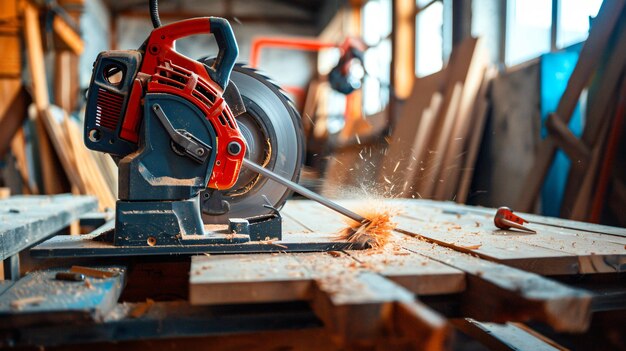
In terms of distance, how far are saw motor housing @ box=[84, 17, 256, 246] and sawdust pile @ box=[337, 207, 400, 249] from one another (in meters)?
0.34

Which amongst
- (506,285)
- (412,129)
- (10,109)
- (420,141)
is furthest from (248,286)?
(10,109)

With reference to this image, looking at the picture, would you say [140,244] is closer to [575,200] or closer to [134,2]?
[575,200]

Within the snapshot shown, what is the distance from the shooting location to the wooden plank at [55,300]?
95 centimetres

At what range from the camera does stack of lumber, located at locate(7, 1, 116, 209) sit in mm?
4543

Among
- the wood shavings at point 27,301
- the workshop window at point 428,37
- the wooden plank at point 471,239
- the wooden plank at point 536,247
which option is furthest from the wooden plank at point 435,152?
the wood shavings at point 27,301

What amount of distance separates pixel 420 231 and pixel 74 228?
1.81 m

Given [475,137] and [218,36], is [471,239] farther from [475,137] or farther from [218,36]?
[475,137]

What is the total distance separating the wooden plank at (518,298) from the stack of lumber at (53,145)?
385 centimetres

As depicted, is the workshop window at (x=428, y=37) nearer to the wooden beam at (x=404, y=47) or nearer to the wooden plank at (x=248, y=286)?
the wooden beam at (x=404, y=47)

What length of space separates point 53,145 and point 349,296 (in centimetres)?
453

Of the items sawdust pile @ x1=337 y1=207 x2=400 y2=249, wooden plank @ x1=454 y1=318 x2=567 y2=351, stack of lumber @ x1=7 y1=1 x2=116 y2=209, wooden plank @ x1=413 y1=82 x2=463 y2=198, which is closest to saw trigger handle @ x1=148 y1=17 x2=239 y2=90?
sawdust pile @ x1=337 y1=207 x2=400 y2=249

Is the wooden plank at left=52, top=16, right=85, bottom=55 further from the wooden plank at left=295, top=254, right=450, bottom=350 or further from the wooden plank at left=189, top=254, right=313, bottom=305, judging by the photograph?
the wooden plank at left=295, top=254, right=450, bottom=350

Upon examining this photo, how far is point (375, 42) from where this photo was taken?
760 cm

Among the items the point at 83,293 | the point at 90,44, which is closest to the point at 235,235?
the point at 83,293
